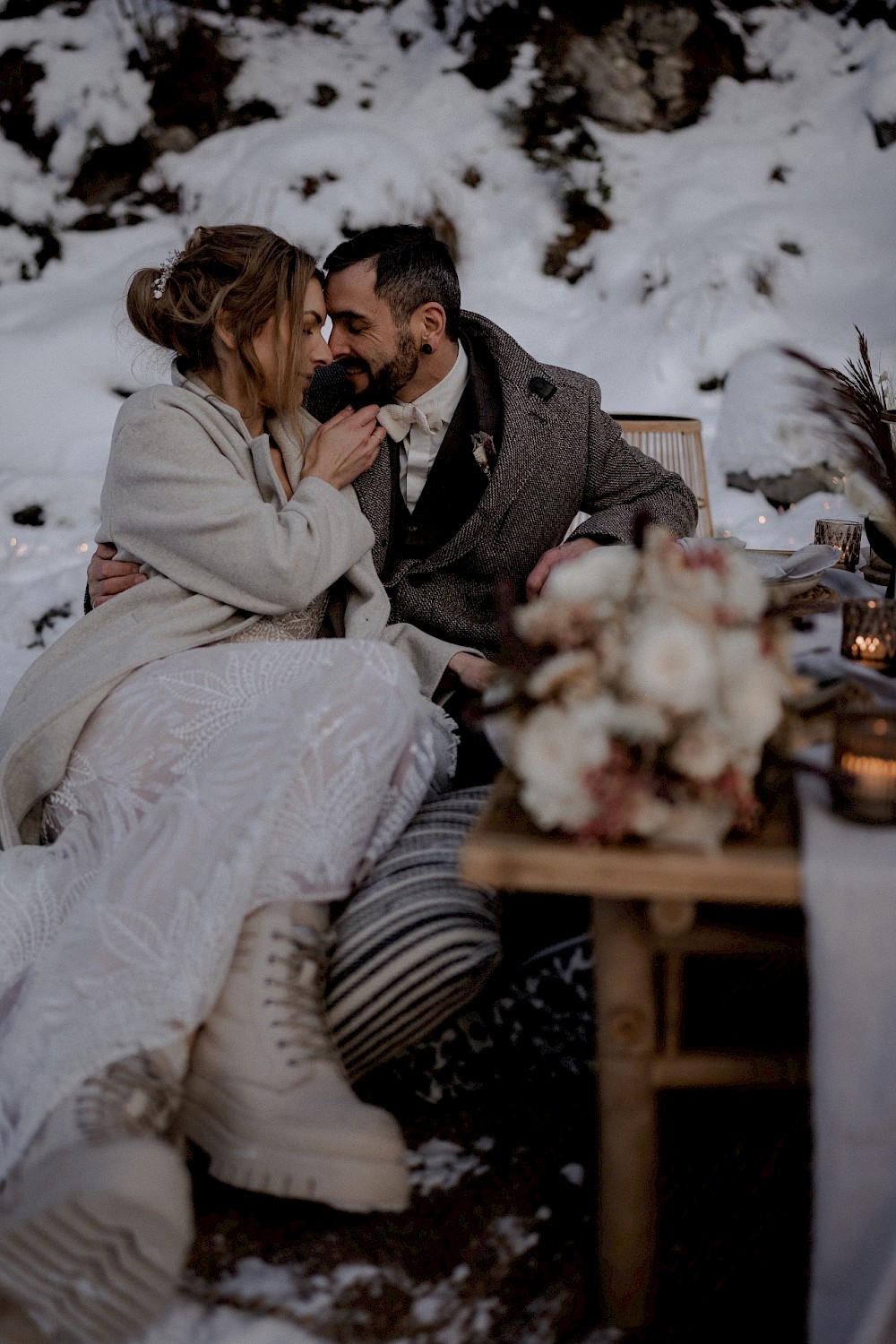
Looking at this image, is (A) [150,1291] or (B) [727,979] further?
(B) [727,979]

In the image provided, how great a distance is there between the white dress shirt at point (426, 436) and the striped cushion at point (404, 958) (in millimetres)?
963

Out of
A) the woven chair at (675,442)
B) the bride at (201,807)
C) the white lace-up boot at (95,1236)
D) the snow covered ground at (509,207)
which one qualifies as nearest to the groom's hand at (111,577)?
the bride at (201,807)

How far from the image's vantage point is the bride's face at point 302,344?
194 centimetres

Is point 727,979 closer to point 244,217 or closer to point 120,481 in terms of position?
point 120,481

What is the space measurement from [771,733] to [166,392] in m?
1.22

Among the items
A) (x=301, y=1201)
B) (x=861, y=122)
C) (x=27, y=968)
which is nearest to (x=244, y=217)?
(x=861, y=122)

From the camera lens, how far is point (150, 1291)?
3.55 ft

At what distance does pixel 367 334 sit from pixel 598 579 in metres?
1.34

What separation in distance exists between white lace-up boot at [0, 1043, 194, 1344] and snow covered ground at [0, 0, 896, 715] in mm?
3464

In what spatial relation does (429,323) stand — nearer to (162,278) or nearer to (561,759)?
(162,278)

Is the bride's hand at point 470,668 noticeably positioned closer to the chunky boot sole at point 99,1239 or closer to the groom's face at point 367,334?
the groom's face at point 367,334

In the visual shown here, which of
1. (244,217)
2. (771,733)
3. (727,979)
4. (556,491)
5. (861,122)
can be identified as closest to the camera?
(771,733)

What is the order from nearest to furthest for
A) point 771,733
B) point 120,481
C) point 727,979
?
1. point 771,733
2. point 727,979
3. point 120,481

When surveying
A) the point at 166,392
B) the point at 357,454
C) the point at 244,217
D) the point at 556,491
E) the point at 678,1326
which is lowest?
the point at 244,217
